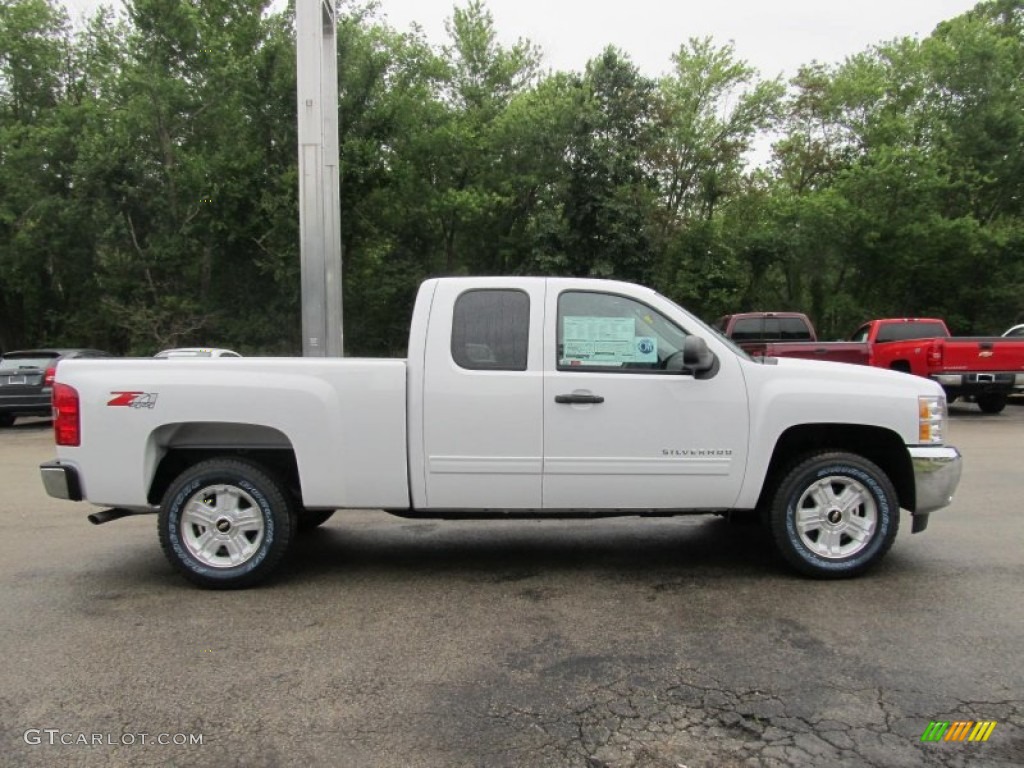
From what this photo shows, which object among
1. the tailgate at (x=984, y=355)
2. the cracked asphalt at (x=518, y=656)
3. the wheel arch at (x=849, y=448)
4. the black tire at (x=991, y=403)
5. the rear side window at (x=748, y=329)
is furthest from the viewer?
the rear side window at (x=748, y=329)

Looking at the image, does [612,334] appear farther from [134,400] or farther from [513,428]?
[134,400]

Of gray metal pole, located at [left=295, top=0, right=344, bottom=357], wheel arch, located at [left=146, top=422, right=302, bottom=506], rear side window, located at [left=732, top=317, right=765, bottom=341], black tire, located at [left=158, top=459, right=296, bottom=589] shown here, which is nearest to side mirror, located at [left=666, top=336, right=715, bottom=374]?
wheel arch, located at [left=146, top=422, right=302, bottom=506]

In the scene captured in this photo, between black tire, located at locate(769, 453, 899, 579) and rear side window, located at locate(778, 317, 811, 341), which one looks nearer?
black tire, located at locate(769, 453, 899, 579)

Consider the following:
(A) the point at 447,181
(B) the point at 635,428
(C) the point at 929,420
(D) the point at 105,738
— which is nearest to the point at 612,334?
(B) the point at 635,428

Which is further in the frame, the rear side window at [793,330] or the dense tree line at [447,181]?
the dense tree line at [447,181]

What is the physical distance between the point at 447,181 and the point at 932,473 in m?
23.1

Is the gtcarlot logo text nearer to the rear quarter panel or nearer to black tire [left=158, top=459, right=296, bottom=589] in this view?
black tire [left=158, top=459, right=296, bottom=589]

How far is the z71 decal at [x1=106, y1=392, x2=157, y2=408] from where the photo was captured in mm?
4844

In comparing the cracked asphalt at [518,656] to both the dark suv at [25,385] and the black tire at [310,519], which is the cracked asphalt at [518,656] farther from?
the dark suv at [25,385]

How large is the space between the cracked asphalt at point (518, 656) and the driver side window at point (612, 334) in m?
1.43

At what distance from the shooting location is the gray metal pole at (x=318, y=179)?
41.0ft

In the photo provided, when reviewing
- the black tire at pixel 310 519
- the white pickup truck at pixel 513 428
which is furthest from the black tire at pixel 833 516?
the black tire at pixel 310 519

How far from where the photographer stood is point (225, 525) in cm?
493

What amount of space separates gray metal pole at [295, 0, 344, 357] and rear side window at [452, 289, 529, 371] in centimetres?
853
